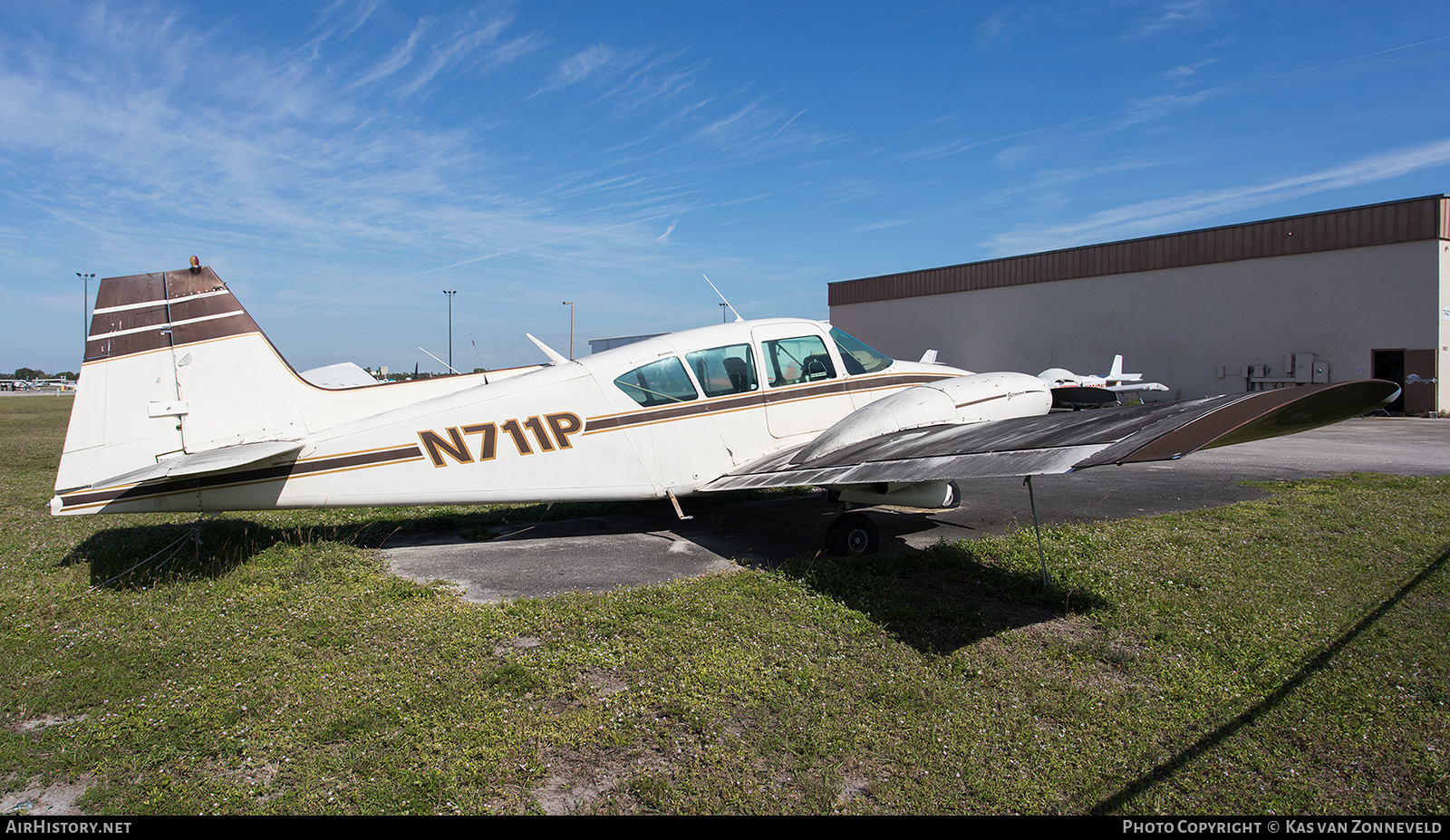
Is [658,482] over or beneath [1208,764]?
over

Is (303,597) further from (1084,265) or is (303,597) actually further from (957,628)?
(1084,265)

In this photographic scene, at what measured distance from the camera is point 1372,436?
62.5 ft

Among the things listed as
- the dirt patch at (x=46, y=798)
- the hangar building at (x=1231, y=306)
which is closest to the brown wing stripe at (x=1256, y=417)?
the dirt patch at (x=46, y=798)

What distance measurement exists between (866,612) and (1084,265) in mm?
35186

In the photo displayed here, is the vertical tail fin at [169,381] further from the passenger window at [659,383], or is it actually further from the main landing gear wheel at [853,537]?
the main landing gear wheel at [853,537]

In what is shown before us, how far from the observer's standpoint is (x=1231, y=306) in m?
30.3

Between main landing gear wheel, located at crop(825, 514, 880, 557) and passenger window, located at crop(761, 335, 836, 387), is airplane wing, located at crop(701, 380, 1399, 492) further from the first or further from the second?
passenger window, located at crop(761, 335, 836, 387)

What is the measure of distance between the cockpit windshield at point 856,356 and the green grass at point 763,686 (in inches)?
108

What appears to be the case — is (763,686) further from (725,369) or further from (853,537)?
(725,369)

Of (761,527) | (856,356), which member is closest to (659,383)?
(761,527)

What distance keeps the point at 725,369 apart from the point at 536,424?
2.15m

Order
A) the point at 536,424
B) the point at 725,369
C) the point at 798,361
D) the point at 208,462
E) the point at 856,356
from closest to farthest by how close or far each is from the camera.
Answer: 1. the point at 208,462
2. the point at 536,424
3. the point at 725,369
4. the point at 798,361
5. the point at 856,356

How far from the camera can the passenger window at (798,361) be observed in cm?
830
